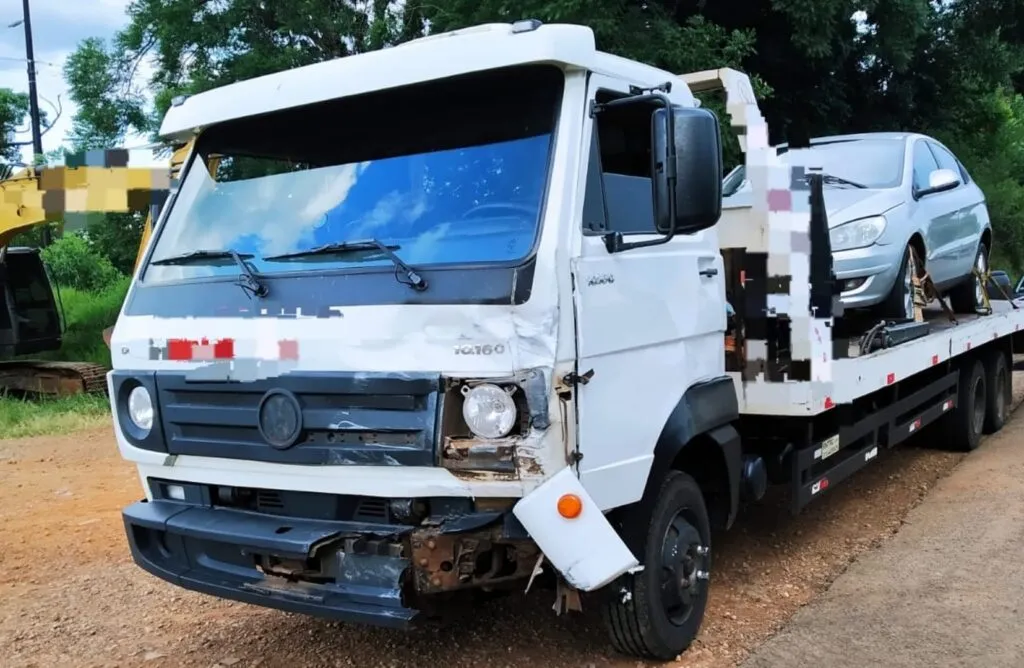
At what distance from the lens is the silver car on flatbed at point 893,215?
5.93 meters

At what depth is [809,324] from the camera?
4453 mm

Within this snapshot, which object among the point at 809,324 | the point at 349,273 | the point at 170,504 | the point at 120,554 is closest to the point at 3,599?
the point at 120,554

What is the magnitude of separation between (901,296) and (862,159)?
1082 mm

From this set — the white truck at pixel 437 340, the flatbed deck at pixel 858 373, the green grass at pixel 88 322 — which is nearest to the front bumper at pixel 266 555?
the white truck at pixel 437 340

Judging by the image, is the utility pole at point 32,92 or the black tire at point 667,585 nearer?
the black tire at point 667,585

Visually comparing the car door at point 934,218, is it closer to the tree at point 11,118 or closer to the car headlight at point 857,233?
the car headlight at point 857,233

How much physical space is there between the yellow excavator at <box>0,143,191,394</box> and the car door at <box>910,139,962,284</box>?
5725 millimetres

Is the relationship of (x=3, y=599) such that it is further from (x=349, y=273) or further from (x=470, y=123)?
(x=470, y=123)

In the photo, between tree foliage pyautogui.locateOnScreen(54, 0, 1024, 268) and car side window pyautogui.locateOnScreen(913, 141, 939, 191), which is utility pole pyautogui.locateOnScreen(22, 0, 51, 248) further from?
car side window pyautogui.locateOnScreen(913, 141, 939, 191)

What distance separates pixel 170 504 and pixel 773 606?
2.79m

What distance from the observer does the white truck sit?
9.97 feet

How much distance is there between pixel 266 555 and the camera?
10.8 ft

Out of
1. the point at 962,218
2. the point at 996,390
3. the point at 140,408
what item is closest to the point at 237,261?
the point at 140,408

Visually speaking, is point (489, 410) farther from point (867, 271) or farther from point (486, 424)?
point (867, 271)
